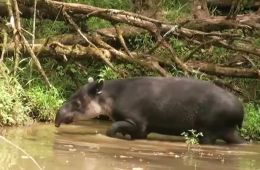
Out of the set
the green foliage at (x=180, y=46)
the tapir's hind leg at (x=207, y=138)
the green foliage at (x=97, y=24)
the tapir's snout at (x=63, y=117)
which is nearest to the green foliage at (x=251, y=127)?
the tapir's hind leg at (x=207, y=138)

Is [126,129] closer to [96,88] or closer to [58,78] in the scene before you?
[96,88]

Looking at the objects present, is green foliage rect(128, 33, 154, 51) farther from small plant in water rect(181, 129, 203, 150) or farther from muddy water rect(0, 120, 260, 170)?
small plant in water rect(181, 129, 203, 150)

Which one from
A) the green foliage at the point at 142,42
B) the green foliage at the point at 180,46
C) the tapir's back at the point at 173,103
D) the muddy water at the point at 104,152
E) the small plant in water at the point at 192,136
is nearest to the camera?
the muddy water at the point at 104,152

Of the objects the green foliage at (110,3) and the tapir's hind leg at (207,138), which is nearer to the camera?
the tapir's hind leg at (207,138)

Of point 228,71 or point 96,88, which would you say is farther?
point 228,71

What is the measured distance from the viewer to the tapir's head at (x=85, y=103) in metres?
7.49

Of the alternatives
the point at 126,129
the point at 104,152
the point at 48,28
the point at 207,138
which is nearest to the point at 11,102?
the point at 126,129

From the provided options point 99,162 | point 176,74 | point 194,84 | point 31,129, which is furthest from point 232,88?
point 99,162

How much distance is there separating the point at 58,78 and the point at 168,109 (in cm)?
214

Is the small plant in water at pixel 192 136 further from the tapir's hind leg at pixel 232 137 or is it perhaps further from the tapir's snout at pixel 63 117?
the tapir's snout at pixel 63 117

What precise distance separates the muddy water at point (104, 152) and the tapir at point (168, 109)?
173mm

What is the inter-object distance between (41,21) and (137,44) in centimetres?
164

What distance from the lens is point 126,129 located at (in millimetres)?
7012

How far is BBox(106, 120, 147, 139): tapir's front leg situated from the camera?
6980 mm
